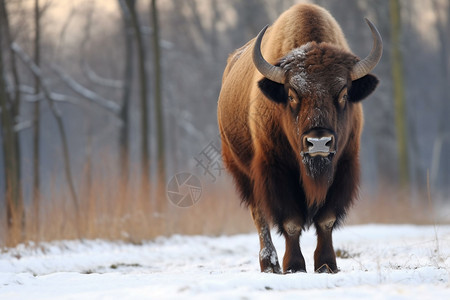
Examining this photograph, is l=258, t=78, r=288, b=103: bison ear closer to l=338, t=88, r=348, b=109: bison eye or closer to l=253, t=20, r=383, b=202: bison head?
l=253, t=20, r=383, b=202: bison head

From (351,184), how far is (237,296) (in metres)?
2.66

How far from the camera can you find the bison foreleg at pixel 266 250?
21.2 ft

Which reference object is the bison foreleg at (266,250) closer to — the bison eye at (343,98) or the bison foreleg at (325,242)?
the bison foreleg at (325,242)

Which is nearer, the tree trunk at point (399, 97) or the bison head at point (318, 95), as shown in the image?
the bison head at point (318, 95)

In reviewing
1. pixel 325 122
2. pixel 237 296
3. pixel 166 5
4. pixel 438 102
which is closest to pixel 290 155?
pixel 325 122

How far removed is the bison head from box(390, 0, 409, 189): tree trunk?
1253cm

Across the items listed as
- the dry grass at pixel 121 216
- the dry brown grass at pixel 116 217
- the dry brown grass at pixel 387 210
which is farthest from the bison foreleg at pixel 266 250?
the dry brown grass at pixel 387 210

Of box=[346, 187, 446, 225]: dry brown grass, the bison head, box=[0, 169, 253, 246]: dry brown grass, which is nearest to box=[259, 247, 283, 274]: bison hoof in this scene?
the bison head

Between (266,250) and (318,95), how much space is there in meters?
1.85

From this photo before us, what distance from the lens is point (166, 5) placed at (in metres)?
28.1

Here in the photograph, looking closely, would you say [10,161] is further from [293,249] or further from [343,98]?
[343,98]

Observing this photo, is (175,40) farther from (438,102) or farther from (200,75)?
(438,102)

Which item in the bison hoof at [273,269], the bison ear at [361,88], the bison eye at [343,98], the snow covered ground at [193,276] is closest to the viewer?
the snow covered ground at [193,276]

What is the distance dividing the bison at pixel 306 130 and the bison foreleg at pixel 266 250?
10 mm
